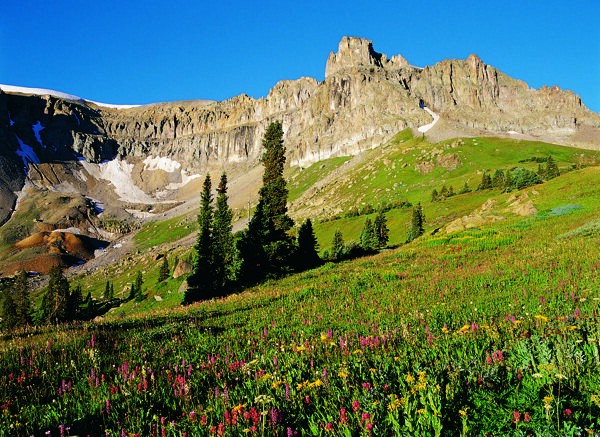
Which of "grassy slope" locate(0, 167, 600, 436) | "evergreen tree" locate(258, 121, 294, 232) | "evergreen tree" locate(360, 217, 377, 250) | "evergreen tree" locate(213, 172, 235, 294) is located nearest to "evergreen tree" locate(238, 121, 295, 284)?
"evergreen tree" locate(258, 121, 294, 232)

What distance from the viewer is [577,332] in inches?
198

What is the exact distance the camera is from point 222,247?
42.8 m

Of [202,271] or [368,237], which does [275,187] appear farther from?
[368,237]

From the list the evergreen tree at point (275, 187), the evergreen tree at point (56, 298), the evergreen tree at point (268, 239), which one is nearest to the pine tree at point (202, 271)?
the evergreen tree at point (268, 239)

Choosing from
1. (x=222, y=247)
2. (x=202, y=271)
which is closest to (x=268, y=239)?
(x=202, y=271)

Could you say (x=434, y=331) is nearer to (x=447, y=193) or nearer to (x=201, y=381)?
(x=201, y=381)

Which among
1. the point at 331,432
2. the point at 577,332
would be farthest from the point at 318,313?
the point at 331,432

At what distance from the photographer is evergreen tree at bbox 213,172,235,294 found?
38.4 meters

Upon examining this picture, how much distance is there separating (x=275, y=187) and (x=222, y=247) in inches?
442

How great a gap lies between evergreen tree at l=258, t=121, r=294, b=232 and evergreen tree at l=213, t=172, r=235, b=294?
6.76 meters

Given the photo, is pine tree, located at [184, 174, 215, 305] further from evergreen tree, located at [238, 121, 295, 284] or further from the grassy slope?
the grassy slope

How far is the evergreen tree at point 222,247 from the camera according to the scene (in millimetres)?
38438

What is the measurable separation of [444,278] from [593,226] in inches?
485

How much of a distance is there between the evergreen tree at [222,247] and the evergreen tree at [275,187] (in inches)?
266
